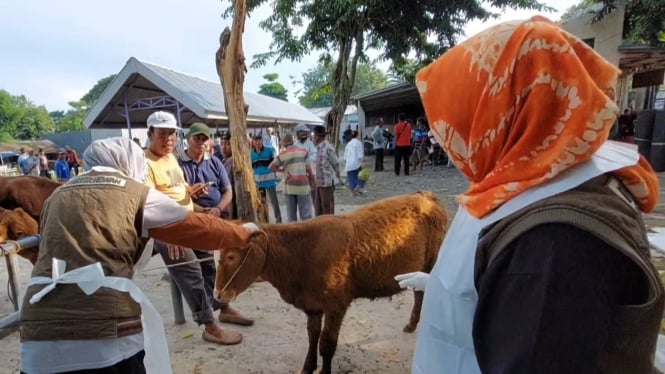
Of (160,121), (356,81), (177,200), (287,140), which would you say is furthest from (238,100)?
(356,81)

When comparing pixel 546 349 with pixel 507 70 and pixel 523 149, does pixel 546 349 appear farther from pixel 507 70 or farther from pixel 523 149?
pixel 507 70

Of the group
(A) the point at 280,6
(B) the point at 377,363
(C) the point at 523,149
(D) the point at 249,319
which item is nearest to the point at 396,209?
(B) the point at 377,363

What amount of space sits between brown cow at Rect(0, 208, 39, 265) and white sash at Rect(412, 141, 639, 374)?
3.18 m

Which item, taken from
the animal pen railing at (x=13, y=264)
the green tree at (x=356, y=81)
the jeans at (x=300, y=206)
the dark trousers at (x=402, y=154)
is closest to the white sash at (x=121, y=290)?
the animal pen railing at (x=13, y=264)

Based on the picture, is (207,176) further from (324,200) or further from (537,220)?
(537,220)

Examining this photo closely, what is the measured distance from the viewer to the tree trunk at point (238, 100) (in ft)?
18.3

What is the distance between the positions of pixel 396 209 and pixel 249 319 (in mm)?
1955

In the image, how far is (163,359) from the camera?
204 cm

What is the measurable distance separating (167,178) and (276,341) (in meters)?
1.85

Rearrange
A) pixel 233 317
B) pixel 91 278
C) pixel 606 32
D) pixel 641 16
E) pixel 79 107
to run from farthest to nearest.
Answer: pixel 79 107 < pixel 606 32 < pixel 641 16 < pixel 233 317 < pixel 91 278

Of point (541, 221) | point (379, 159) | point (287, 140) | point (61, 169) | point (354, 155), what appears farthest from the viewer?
point (379, 159)

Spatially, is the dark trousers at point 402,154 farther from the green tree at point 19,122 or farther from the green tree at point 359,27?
the green tree at point 19,122

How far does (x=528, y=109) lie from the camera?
845 mm

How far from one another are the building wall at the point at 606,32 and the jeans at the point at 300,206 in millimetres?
9316
